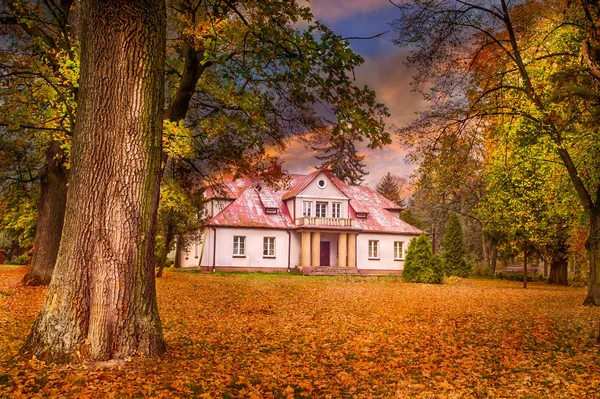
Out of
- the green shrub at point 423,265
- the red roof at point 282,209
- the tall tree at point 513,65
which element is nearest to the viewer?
the tall tree at point 513,65

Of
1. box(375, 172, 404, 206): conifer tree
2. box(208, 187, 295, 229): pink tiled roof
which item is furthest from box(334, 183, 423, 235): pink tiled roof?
box(375, 172, 404, 206): conifer tree

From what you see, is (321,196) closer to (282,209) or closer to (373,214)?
(282,209)

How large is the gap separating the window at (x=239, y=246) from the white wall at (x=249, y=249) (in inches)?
9.1

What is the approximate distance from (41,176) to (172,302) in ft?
19.5

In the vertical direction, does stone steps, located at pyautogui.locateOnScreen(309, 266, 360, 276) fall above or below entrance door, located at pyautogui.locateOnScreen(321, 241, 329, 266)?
below

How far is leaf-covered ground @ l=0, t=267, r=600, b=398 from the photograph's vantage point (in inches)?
216

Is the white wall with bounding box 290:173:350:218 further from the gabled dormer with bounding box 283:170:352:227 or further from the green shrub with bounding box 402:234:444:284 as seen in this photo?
the green shrub with bounding box 402:234:444:284

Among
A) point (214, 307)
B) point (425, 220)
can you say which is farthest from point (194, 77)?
point (425, 220)

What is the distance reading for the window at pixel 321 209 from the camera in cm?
3812

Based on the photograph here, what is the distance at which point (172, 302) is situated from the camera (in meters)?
13.8

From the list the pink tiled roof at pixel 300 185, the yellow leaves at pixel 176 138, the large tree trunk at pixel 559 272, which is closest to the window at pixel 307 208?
the pink tiled roof at pixel 300 185

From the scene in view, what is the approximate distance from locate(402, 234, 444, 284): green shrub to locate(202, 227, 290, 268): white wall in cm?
1069

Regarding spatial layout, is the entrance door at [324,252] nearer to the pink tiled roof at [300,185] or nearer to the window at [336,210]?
the window at [336,210]

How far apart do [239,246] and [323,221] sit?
256 inches
